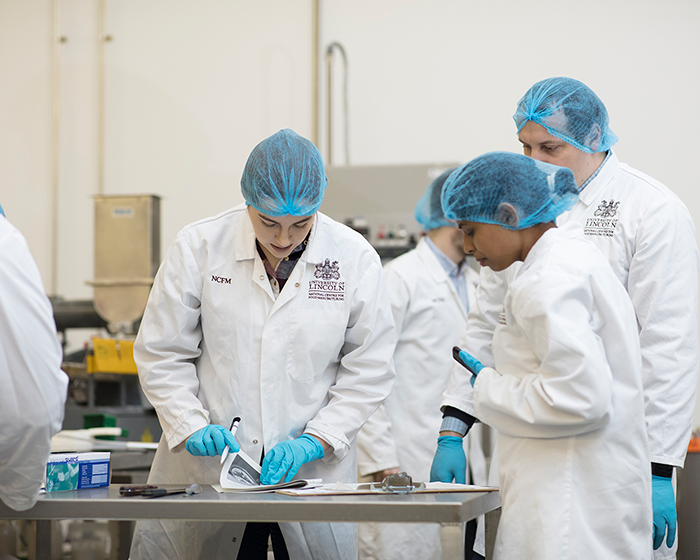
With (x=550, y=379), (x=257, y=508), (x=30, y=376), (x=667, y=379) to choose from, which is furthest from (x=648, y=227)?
(x=30, y=376)

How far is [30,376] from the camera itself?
105 centimetres

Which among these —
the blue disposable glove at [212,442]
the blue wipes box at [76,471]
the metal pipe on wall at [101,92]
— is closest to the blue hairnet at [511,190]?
the blue disposable glove at [212,442]

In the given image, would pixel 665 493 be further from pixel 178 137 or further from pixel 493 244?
pixel 178 137

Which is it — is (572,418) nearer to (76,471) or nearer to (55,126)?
(76,471)

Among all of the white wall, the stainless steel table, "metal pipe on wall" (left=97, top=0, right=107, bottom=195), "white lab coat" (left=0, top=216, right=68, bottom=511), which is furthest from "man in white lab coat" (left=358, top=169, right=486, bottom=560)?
"metal pipe on wall" (left=97, top=0, right=107, bottom=195)

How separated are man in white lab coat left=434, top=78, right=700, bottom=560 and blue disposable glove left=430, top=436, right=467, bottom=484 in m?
0.09

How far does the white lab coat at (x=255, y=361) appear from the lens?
1451 mm

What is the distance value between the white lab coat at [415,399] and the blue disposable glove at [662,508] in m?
0.97

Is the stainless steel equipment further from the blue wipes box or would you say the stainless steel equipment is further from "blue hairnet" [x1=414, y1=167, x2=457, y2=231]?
the blue wipes box

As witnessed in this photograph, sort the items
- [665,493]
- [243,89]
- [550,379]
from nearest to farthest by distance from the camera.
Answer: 1. [550,379]
2. [665,493]
3. [243,89]

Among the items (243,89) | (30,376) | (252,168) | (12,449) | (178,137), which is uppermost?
(243,89)

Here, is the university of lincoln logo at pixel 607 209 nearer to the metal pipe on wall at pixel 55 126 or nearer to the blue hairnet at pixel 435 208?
the blue hairnet at pixel 435 208

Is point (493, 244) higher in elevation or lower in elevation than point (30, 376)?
higher

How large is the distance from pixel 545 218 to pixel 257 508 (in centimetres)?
64
